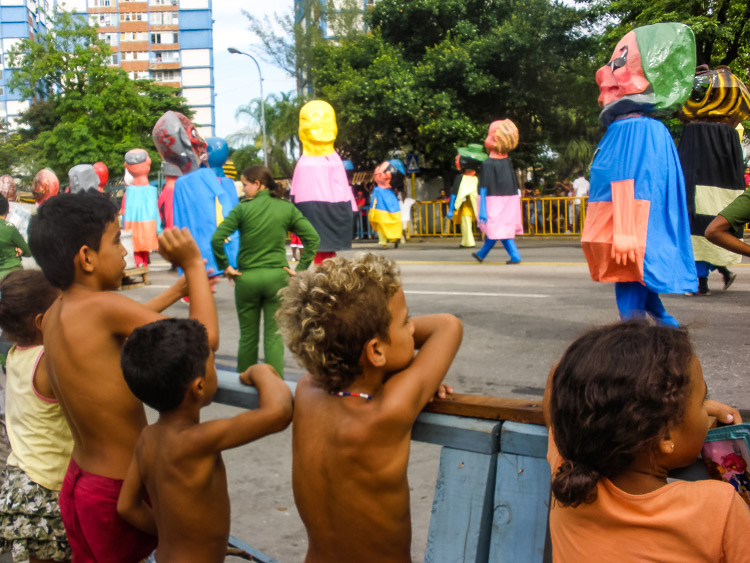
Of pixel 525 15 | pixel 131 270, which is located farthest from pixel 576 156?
pixel 131 270

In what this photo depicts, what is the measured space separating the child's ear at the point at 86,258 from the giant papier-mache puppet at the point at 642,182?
2.99 meters

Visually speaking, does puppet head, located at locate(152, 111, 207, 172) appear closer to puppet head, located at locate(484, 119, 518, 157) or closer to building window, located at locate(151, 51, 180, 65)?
puppet head, located at locate(484, 119, 518, 157)

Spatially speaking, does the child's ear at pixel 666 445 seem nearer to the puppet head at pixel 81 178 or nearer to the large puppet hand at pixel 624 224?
the large puppet hand at pixel 624 224

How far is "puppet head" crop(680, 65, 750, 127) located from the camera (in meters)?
7.78

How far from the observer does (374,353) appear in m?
2.02

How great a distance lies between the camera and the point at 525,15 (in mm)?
21016

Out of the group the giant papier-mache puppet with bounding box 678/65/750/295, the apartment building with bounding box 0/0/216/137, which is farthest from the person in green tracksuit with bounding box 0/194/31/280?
the apartment building with bounding box 0/0/216/137

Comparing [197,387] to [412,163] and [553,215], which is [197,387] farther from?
[412,163]

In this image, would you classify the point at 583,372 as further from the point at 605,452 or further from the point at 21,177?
the point at 21,177

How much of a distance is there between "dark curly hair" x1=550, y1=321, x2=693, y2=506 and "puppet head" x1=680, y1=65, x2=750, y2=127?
6901 mm

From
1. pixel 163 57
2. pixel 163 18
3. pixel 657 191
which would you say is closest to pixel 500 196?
pixel 657 191

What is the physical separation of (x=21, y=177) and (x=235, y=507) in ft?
146

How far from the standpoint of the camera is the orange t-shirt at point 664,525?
1.51 m

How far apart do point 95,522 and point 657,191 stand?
343 cm
